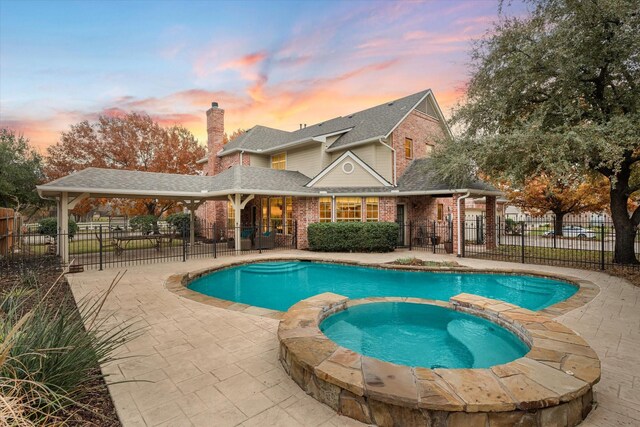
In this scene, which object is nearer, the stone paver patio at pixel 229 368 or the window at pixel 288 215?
the stone paver patio at pixel 229 368

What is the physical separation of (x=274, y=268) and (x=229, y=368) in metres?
8.16

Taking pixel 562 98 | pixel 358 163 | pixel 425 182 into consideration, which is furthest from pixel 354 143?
pixel 562 98

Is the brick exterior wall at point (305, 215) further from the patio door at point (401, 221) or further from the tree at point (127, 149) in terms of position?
the tree at point (127, 149)

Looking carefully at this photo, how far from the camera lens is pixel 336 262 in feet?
39.3

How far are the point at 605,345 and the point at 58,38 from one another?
Result: 16.9 metres

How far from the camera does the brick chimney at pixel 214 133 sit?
21.0m

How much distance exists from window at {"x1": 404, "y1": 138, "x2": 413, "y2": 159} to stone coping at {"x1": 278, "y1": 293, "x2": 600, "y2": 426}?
1510 centimetres

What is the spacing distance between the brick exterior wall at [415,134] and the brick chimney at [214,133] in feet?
41.6

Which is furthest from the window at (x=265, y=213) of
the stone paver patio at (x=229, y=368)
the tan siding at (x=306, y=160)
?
the stone paver patio at (x=229, y=368)

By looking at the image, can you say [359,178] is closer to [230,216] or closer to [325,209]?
[325,209]

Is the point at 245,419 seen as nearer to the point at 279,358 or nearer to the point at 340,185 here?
the point at 279,358

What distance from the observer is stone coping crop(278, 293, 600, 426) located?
2363 millimetres

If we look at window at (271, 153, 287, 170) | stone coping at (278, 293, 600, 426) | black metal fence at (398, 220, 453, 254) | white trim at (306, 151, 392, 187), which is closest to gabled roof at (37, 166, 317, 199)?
white trim at (306, 151, 392, 187)

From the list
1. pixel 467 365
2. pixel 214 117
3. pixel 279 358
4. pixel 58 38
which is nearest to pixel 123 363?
pixel 279 358
